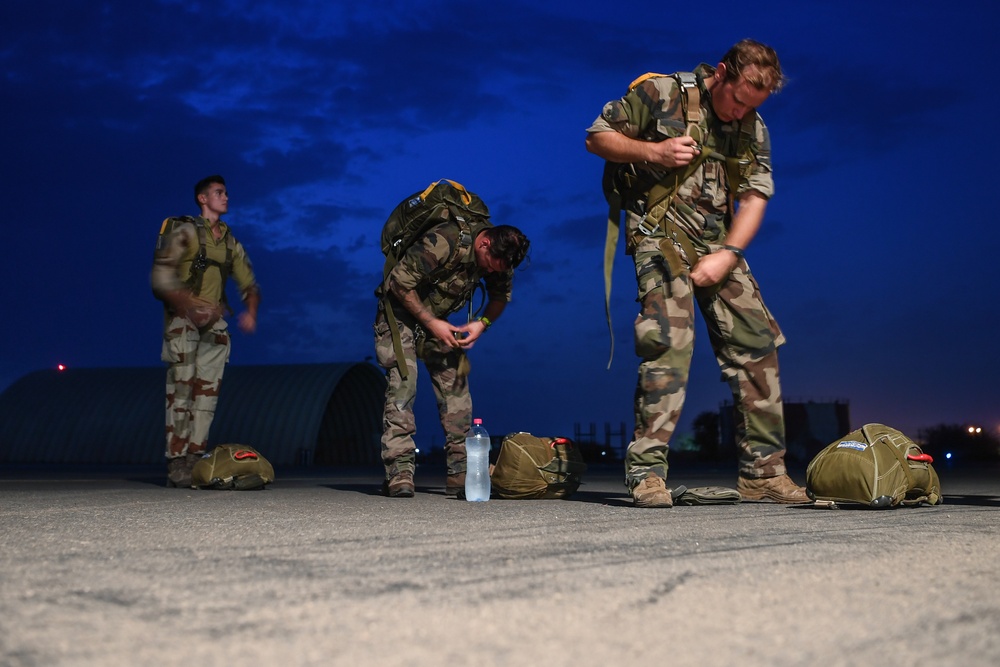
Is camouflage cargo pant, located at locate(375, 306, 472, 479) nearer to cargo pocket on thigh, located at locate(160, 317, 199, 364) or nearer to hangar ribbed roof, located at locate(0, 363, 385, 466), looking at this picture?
cargo pocket on thigh, located at locate(160, 317, 199, 364)

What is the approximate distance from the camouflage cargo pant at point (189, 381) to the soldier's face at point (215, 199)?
3.02ft

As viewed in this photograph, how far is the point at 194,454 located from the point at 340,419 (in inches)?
842

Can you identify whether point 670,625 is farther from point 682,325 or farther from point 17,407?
point 17,407

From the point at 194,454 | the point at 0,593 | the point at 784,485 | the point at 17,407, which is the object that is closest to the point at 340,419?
the point at 17,407

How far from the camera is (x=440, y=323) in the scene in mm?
6035

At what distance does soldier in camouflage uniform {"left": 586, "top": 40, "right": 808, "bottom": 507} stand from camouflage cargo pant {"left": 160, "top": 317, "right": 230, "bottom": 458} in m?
4.13

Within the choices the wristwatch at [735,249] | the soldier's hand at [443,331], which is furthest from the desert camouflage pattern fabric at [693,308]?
the soldier's hand at [443,331]

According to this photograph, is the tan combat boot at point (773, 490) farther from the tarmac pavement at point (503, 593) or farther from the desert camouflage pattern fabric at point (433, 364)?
the desert camouflage pattern fabric at point (433, 364)

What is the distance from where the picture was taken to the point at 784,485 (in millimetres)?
5164

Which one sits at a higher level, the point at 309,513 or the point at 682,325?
the point at 682,325

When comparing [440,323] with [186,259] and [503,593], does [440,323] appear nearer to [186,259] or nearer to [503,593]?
[186,259]

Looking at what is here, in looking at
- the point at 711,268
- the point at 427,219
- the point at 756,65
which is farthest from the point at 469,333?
the point at 756,65

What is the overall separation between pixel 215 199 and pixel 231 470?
2197mm

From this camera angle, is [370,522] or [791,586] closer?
[791,586]
